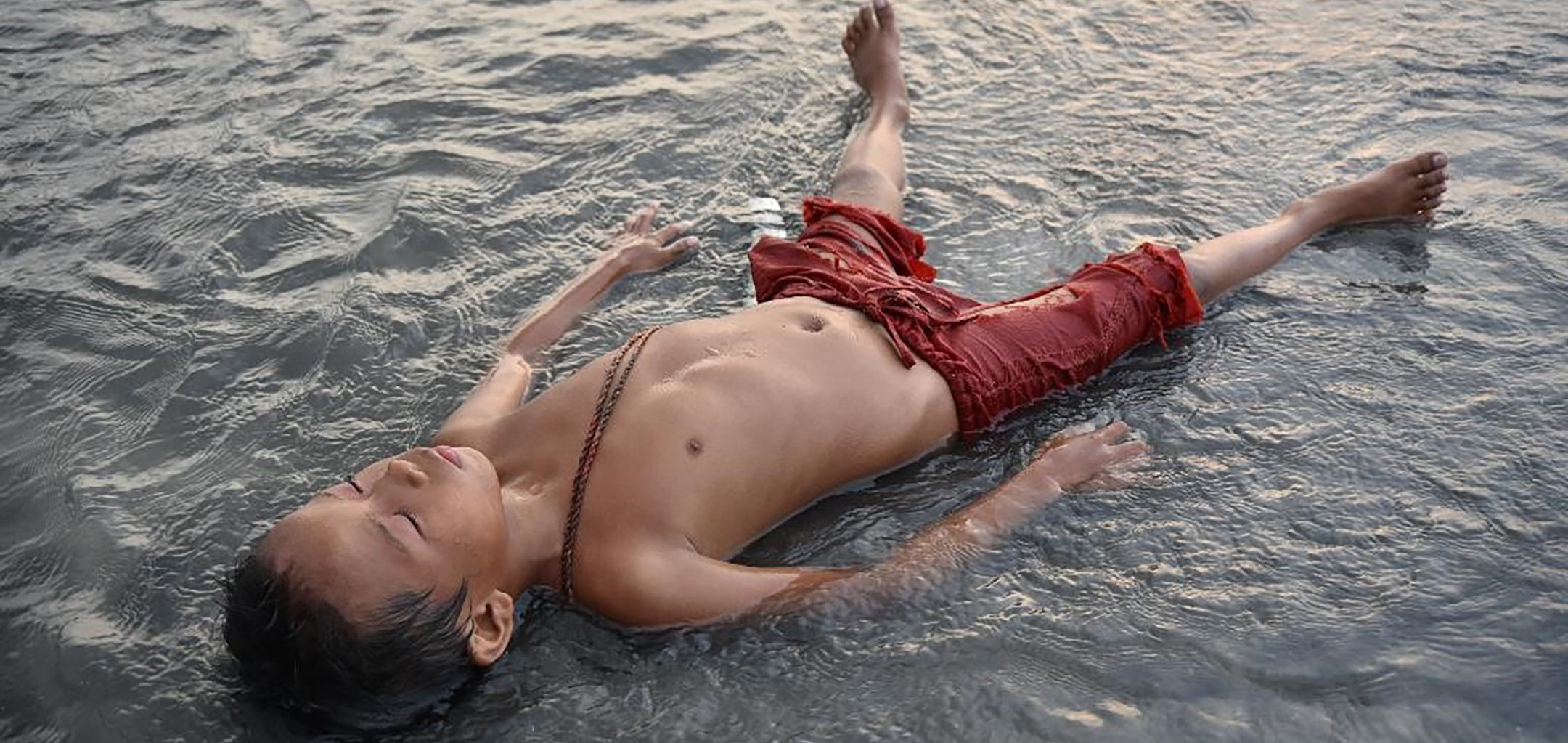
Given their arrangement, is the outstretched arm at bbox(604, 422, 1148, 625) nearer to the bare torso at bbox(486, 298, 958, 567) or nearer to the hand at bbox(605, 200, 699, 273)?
the bare torso at bbox(486, 298, 958, 567)

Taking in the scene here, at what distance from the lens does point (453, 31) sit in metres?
6.28

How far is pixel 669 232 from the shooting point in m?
4.80

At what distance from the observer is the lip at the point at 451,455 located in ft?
10.5

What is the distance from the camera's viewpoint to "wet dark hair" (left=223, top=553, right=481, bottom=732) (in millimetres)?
2916

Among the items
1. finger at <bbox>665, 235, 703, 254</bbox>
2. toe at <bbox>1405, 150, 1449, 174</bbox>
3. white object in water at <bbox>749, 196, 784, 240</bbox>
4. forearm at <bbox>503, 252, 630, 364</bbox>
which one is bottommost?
forearm at <bbox>503, 252, 630, 364</bbox>

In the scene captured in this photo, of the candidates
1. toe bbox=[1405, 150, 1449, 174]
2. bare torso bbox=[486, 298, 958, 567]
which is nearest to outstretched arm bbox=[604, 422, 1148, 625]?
Result: bare torso bbox=[486, 298, 958, 567]

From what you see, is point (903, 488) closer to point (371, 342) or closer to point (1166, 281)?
point (1166, 281)

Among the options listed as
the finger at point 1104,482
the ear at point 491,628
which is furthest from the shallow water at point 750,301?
the ear at point 491,628

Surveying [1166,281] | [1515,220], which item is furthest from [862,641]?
[1515,220]

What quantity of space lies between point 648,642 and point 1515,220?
3.34 m

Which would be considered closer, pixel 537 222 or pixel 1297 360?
pixel 1297 360

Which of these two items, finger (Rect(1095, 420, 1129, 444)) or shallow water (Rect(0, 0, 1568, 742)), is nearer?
shallow water (Rect(0, 0, 1568, 742))

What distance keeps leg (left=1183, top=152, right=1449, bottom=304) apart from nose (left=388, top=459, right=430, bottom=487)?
256cm

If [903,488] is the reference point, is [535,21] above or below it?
above
